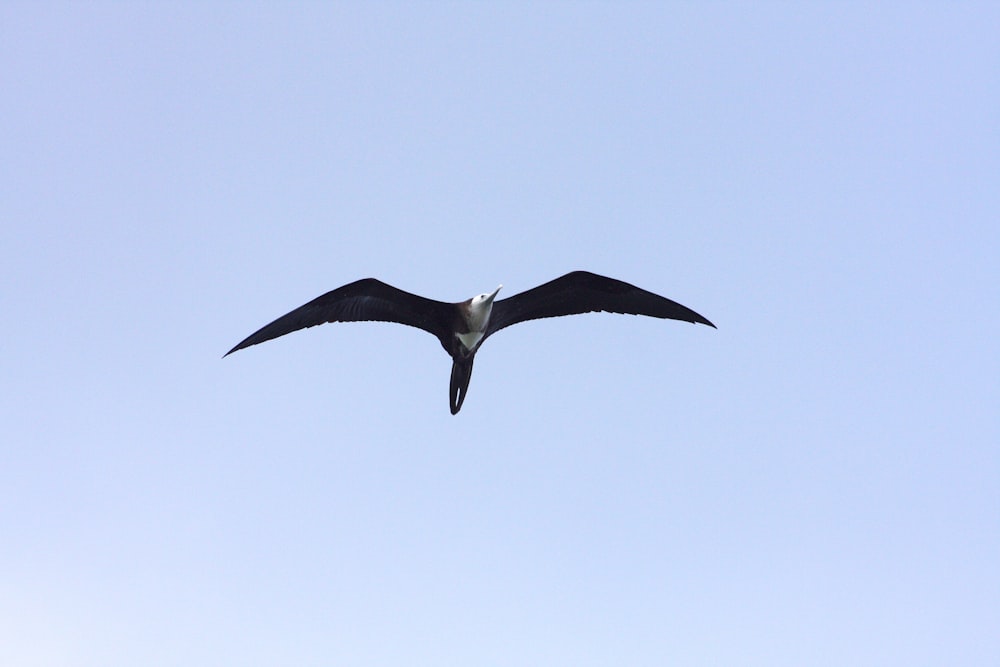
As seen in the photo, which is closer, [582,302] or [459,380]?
[459,380]

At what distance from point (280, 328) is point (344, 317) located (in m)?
0.90

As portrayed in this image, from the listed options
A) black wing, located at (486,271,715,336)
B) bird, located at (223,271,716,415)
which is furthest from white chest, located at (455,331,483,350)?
black wing, located at (486,271,715,336)

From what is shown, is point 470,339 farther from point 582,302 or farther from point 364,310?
point 582,302

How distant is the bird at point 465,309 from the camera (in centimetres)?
1141

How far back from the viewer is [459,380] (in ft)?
38.4

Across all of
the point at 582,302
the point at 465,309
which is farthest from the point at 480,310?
the point at 582,302

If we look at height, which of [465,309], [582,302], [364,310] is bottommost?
[364,310]

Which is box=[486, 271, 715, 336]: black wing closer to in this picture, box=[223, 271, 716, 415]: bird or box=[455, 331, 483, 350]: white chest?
box=[223, 271, 716, 415]: bird

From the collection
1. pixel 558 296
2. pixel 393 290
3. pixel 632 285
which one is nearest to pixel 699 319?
pixel 632 285

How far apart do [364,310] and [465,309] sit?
1402 mm

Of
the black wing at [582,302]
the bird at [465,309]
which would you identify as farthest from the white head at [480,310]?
the black wing at [582,302]

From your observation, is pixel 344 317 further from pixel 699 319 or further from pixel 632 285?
pixel 699 319

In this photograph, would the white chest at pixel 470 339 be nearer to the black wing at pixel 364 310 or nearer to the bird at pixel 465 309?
the bird at pixel 465 309

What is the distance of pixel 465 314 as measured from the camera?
11.6 m
